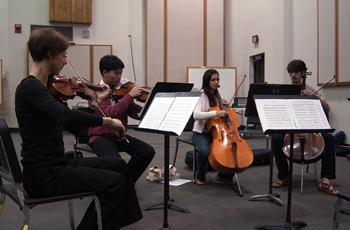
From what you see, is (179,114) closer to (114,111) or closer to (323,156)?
(114,111)

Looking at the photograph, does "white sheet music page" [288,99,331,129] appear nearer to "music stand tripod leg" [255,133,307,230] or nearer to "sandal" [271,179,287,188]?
"music stand tripod leg" [255,133,307,230]

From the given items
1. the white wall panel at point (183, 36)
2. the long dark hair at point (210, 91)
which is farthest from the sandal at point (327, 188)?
the white wall panel at point (183, 36)

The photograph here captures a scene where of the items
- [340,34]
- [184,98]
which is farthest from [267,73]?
[184,98]

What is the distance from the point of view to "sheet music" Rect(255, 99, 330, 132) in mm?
2125

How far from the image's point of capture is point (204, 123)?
3529 millimetres

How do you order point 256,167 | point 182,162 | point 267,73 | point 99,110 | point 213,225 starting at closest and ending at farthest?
point 213,225, point 99,110, point 256,167, point 182,162, point 267,73

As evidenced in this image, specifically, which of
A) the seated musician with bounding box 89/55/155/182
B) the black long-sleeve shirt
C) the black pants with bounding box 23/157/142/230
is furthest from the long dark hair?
the black long-sleeve shirt

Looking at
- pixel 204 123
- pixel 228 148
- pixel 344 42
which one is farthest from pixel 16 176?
pixel 344 42

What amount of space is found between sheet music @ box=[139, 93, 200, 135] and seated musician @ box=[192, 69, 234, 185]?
1.12 metres

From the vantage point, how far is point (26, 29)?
8164 millimetres

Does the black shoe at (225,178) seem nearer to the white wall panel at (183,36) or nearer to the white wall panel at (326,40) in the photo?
the white wall panel at (326,40)

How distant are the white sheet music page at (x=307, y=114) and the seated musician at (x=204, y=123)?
114 cm

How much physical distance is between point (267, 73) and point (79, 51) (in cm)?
394

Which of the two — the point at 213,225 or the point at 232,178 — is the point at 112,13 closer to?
the point at 232,178
